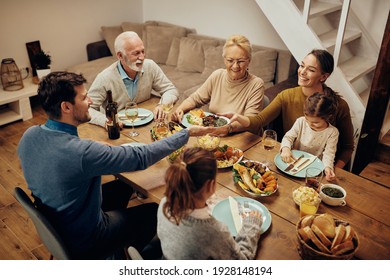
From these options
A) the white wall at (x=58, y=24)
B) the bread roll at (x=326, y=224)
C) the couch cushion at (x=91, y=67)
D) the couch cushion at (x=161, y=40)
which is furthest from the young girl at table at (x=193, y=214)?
the white wall at (x=58, y=24)

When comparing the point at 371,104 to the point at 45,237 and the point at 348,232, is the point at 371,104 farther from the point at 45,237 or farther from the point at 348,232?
the point at 45,237

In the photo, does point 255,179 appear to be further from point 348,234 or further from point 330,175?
point 348,234

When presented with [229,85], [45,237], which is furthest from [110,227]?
[229,85]

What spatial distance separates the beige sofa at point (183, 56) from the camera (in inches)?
157

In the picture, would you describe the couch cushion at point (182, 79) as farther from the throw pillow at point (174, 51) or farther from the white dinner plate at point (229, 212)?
the white dinner plate at point (229, 212)

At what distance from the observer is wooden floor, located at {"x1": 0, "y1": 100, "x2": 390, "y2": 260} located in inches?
91.7

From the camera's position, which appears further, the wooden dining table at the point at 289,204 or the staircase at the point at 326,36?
the staircase at the point at 326,36

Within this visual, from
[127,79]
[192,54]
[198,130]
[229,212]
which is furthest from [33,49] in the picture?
[229,212]

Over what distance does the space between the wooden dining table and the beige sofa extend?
83.7 inches

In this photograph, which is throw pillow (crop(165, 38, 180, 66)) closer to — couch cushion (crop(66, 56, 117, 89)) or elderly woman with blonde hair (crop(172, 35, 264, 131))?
couch cushion (crop(66, 56, 117, 89))

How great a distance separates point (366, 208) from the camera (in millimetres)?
1550

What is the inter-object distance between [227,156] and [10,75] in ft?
10.7

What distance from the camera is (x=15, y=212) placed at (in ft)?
8.80
